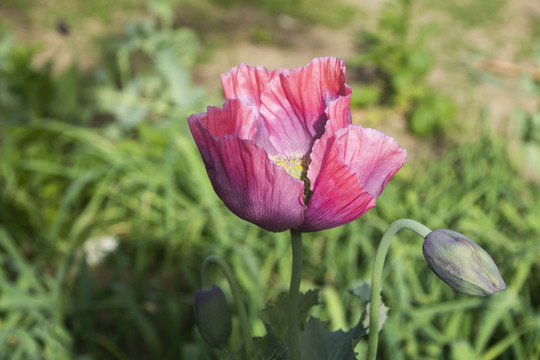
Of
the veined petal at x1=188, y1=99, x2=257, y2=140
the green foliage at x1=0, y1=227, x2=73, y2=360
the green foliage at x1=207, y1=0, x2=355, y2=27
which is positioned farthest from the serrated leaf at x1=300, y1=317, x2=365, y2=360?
the green foliage at x1=207, y1=0, x2=355, y2=27

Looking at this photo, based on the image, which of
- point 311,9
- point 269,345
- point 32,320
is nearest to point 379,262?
point 269,345

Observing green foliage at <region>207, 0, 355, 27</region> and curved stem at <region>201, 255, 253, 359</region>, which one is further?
green foliage at <region>207, 0, 355, 27</region>

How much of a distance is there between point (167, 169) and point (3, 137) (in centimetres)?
137

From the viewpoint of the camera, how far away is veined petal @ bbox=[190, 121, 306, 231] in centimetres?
49

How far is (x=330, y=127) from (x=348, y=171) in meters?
0.05

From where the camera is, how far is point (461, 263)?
1.62ft

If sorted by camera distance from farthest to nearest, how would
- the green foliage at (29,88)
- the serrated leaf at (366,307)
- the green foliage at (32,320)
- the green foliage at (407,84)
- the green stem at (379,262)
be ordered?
1. the green foliage at (407,84)
2. the green foliage at (29,88)
3. the green foliage at (32,320)
4. the serrated leaf at (366,307)
5. the green stem at (379,262)

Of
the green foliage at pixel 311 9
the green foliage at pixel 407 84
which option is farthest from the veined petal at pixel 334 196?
the green foliage at pixel 311 9

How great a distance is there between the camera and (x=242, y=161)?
49 centimetres

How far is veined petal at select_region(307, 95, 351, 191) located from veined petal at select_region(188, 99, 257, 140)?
7cm

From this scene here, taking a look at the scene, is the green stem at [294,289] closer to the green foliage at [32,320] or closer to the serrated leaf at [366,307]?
the serrated leaf at [366,307]

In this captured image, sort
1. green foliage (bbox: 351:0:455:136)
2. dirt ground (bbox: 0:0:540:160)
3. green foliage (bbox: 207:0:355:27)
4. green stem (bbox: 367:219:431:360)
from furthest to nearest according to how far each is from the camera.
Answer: green foliage (bbox: 207:0:355:27)
dirt ground (bbox: 0:0:540:160)
green foliage (bbox: 351:0:455:136)
green stem (bbox: 367:219:431:360)

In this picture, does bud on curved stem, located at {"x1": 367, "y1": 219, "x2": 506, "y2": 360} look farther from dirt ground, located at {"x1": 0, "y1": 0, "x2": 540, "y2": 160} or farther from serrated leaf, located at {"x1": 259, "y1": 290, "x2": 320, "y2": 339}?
dirt ground, located at {"x1": 0, "y1": 0, "x2": 540, "y2": 160}

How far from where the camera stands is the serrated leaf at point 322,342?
0.58 m
